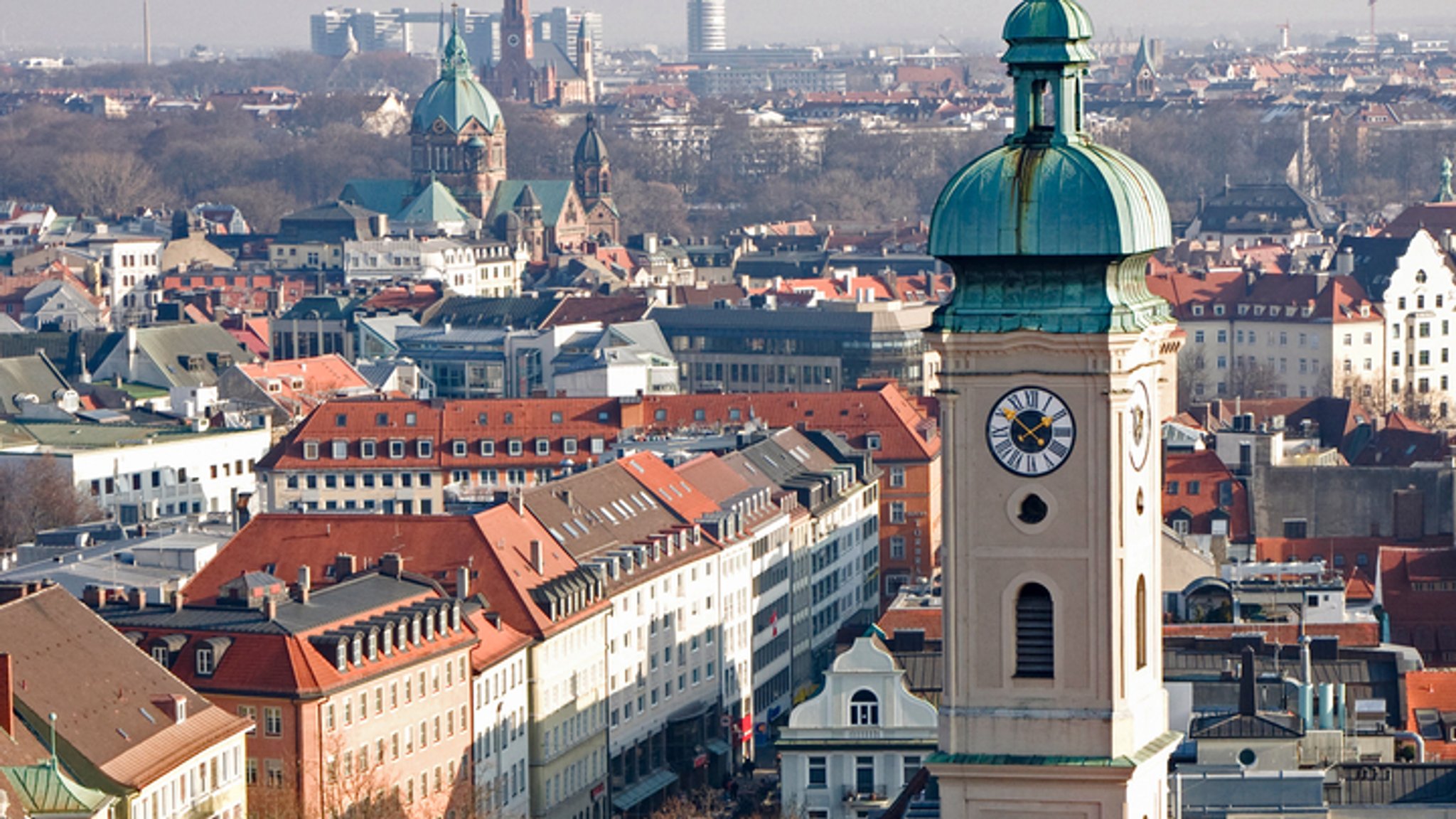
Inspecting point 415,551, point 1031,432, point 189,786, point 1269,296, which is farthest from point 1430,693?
point 1269,296

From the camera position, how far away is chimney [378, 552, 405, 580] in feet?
259

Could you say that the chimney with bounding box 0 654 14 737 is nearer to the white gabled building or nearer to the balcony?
the white gabled building

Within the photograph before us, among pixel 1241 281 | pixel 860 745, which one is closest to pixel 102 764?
pixel 860 745

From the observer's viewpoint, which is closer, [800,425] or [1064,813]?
[1064,813]

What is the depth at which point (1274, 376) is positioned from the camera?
15438 centimetres

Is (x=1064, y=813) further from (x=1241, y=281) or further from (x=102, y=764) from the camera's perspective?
(x=1241, y=281)

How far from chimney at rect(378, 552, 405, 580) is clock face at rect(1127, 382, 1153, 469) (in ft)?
138

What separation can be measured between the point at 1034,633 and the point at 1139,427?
2.20 metres

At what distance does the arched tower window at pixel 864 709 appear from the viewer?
71500mm

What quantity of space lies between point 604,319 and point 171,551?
76.7m

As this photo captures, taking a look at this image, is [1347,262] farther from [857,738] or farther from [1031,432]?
[1031,432]

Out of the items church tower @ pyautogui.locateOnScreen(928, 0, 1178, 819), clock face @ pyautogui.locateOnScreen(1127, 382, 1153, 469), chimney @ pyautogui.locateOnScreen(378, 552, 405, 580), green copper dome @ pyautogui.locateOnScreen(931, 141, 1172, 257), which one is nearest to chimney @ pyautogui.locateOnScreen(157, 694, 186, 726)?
chimney @ pyautogui.locateOnScreen(378, 552, 405, 580)

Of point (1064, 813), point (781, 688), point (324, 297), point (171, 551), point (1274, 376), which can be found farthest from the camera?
point (324, 297)

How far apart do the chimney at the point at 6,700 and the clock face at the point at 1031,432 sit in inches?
1031
